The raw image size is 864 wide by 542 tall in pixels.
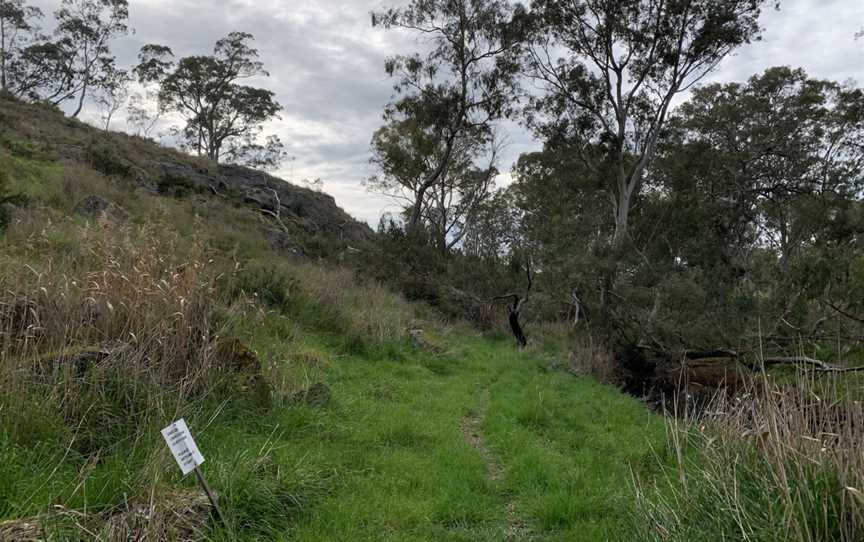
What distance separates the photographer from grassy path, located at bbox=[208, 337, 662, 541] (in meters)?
3.26

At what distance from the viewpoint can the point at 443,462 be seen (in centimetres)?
433

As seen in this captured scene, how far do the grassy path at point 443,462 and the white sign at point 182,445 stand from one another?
0.67 m

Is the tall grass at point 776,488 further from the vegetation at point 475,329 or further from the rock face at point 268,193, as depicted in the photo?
the rock face at point 268,193

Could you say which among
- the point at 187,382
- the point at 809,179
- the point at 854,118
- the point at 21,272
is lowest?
the point at 187,382

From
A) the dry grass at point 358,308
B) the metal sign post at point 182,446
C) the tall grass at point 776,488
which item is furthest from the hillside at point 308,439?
the dry grass at point 358,308

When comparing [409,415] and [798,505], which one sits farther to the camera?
[409,415]

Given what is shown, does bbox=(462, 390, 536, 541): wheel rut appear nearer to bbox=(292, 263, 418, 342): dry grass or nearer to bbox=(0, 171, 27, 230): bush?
bbox=(292, 263, 418, 342): dry grass

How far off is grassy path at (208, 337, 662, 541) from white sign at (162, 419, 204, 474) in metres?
0.67

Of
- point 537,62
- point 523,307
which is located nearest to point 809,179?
point 537,62

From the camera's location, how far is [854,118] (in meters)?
17.3

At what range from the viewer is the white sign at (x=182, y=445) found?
228 cm

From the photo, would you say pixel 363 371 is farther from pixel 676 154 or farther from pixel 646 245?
pixel 676 154

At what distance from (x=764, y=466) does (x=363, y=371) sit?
16.5 ft

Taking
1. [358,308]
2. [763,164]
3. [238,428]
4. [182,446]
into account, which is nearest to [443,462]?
[238,428]
